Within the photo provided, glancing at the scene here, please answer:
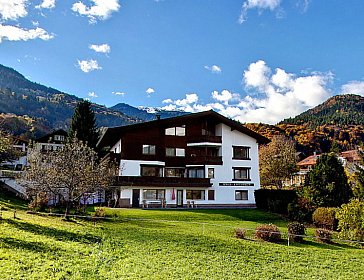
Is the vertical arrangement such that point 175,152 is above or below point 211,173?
above

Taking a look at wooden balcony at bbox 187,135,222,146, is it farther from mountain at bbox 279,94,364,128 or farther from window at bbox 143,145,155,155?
mountain at bbox 279,94,364,128

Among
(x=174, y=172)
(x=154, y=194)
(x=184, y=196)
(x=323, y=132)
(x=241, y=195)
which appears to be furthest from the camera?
(x=323, y=132)

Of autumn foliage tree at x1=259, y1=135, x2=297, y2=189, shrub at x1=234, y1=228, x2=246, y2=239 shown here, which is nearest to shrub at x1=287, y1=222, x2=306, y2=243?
shrub at x1=234, y1=228, x2=246, y2=239

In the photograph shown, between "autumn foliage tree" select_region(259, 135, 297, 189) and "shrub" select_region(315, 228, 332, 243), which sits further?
"autumn foliage tree" select_region(259, 135, 297, 189)

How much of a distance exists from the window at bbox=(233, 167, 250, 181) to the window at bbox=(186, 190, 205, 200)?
4.96 metres

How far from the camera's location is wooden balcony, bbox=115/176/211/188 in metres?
37.7

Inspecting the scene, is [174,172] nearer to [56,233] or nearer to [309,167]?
[56,233]

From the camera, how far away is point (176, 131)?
43.3 m

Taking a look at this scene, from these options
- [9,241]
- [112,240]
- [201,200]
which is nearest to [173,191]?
[201,200]

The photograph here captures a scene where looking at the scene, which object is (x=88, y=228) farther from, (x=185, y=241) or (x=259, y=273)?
(x=259, y=273)

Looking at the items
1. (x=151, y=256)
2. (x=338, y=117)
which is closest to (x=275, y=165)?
(x=151, y=256)

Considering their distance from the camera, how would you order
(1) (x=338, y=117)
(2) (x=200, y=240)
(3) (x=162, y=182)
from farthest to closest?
1. (1) (x=338, y=117)
2. (3) (x=162, y=182)
3. (2) (x=200, y=240)

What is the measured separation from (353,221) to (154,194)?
75.8ft

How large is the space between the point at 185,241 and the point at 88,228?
5918mm
